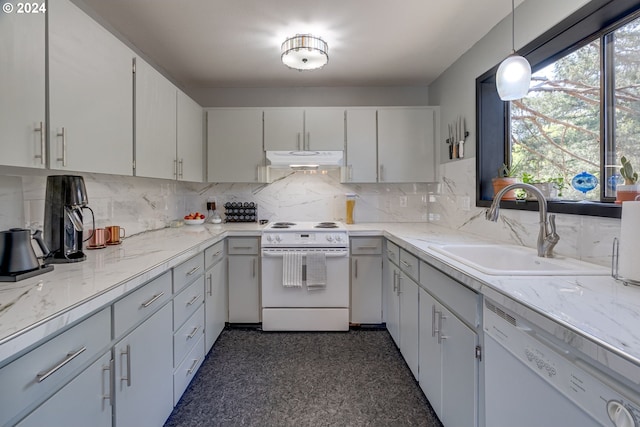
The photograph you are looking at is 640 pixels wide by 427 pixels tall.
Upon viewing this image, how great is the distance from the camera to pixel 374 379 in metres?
2.07

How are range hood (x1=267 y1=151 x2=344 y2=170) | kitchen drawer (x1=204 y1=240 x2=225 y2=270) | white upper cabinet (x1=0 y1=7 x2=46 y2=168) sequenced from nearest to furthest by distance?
white upper cabinet (x1=0 y1=7 x2=46 y2=168) < kitchen drawer (x1=204 y1=240 x2=225 y2=270) < range hood (x1=267 y1=151 x2=344 y2=170)

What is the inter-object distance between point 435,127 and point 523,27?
4.18 ft

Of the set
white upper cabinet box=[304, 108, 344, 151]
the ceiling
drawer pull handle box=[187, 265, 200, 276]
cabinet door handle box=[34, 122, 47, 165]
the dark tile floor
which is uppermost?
the ceiling

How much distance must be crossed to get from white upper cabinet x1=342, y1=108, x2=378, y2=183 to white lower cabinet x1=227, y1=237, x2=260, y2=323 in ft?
4.13

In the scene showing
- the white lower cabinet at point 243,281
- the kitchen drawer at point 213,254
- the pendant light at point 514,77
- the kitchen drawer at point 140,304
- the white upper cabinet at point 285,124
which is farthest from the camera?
the white upper cabinet at point 285,124

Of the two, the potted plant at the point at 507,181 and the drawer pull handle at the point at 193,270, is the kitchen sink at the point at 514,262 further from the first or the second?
the drawer pull handle at the point at 193,270

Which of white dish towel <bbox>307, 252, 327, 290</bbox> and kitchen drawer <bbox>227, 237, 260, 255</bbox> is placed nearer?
white dish towel <bbox>307, 252, 327, 290</bbox>

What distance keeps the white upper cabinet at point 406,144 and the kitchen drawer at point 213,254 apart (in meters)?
1.70

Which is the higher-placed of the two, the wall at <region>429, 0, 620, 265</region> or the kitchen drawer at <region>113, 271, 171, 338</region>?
the wall at <region>429, 0, 620, 265</region>

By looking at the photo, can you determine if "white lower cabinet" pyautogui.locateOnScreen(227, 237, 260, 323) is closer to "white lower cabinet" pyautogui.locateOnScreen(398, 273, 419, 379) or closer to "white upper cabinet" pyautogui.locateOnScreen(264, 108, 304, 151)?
"white upper cabinet" pyautogui.locateOnScreen(264, 108, 304, 151)

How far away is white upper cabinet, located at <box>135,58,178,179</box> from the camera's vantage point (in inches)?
74.6

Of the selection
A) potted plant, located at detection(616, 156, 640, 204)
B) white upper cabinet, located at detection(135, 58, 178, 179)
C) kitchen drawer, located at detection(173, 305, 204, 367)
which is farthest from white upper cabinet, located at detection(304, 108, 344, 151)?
potted plant, located at detection(616, 156, 640, 204)

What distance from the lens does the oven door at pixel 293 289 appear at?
274 centimetres

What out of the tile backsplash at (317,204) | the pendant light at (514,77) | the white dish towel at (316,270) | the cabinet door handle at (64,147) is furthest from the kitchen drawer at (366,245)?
the cabinet door handle at (64,147)
